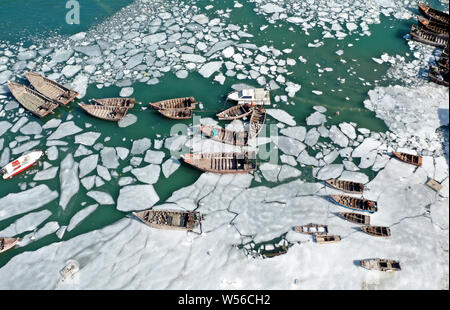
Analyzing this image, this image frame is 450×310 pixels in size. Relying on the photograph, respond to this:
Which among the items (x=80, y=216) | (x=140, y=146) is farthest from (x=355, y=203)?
A: (x=80, y=216)

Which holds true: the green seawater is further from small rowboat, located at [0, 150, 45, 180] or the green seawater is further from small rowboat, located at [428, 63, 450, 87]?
small rowboat, located at [428, 63, 450, 87]

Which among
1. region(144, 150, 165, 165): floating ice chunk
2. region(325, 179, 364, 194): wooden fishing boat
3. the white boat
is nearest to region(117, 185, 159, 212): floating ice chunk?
region(144, 150, 165, 165): floating ice chunk

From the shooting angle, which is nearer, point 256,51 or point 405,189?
point 405,189

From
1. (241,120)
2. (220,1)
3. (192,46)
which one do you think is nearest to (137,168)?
(241,120)

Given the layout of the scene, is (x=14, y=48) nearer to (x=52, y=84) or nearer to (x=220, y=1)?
(x=52, y=84)

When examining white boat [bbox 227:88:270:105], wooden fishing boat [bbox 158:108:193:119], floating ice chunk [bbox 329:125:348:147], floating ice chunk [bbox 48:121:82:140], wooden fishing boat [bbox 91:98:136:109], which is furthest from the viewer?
wooden fishing boat [bbox 91:98:136:109]

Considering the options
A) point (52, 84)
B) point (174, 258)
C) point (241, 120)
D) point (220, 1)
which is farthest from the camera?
point (220, 1)

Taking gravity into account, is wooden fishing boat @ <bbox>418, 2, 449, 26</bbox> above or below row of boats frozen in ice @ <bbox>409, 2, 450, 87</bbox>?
above
